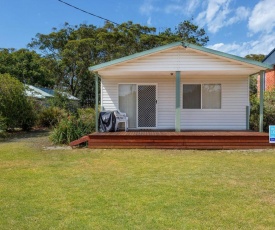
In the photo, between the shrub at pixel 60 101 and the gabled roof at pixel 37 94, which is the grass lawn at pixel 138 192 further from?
the shrub at pixel 60 101

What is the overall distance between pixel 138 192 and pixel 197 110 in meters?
7.73

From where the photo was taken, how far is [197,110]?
11.8 meters

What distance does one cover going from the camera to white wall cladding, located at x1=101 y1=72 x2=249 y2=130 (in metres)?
11.7

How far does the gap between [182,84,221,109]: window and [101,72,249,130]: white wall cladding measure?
16 centimetres

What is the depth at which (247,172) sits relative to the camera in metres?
5.95

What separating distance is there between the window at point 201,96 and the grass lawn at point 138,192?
426cm

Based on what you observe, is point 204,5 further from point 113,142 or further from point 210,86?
point 113,142

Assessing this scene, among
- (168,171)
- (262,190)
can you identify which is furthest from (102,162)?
(262,190)

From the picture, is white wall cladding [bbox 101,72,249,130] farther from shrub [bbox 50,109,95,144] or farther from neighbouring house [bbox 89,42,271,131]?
shrub [bbox 50,109,95,144]

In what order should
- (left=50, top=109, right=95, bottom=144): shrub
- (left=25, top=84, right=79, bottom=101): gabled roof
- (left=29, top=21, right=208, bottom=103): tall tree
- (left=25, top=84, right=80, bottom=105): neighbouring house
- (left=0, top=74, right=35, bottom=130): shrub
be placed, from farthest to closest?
(left=29, top=21, right=208, bottom=103): tall tree → (left=25, top=84, right=80, bottom=105): neighbouring house → (left=25, top=84, right=79, bottom=101): gabled roof → (left=0, top=74, right=35, bottom=130): shrub → (left=50, top=109, right=95, bottom=144): shrub

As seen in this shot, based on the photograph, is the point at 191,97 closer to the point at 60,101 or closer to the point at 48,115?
the point at 48,115

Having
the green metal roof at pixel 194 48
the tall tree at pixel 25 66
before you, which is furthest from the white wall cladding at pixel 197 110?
the tall tree at pixel 25 66

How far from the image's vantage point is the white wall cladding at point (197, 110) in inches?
460

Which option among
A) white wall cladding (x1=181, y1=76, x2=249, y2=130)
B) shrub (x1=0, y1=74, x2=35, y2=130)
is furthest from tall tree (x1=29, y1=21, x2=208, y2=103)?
white wall cladding (x1=181, y1=76, x2=249, y2=130)
